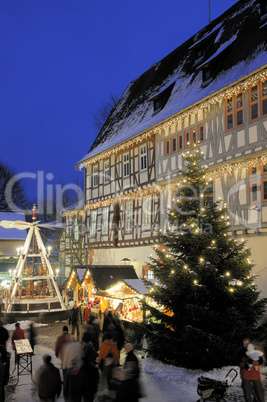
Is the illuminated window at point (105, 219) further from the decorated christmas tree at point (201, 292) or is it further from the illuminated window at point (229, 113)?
the decorated christmas tree at point (201, 292)

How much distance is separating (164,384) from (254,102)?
1148 cm

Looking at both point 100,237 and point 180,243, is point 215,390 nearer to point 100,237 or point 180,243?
point 180,243

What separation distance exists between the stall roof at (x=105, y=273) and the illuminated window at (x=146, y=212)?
4033 mm

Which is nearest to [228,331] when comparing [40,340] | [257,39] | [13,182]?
[40,340]

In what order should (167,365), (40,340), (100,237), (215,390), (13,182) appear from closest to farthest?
1. (215,390)
2. (167,365)
3. (40,340)
4. (100,237)
5. (13,182)

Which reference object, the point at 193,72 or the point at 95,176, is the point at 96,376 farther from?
the point at 95,176

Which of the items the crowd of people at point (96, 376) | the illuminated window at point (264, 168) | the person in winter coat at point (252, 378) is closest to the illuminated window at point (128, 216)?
the illuminated window at point (264, 168)

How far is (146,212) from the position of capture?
25438 millimetres

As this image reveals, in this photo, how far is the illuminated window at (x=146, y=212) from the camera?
25.2 metres

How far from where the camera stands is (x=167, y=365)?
40.6ft


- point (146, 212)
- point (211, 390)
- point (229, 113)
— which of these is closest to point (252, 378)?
point (211, 390)

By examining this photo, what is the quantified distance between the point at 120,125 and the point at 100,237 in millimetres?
7825

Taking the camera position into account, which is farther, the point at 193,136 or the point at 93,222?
the point at 93,222

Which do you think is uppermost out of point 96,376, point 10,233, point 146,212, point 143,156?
point 143,156
